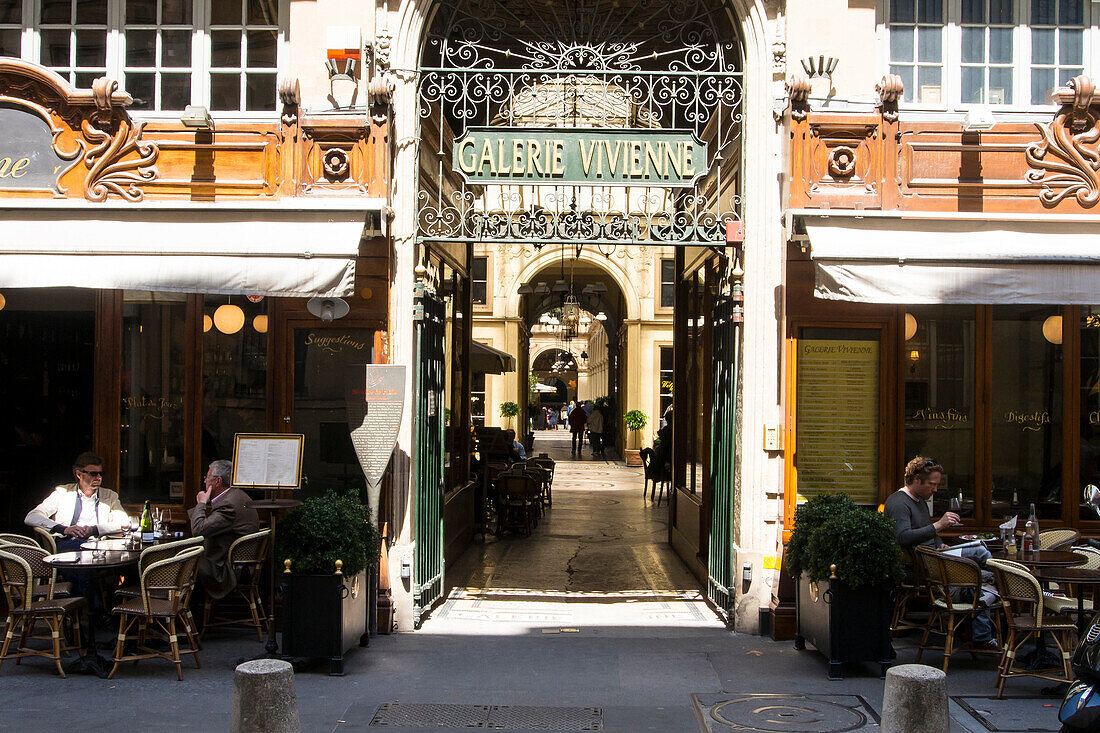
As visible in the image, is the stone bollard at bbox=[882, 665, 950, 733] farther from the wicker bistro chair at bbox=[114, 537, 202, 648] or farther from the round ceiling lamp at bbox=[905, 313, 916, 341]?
the wicker bistro chair at bbox=[114, 537, 202, 648]

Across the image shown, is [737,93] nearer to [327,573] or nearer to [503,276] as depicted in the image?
[327,573]

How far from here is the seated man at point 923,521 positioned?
780 cm

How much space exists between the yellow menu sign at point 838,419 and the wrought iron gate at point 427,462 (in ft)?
11.1

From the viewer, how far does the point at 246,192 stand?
346 inches

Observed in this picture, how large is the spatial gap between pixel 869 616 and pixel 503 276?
76.5ft

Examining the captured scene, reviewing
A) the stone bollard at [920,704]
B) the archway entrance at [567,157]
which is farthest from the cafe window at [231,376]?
the stone bollard at [920,704]

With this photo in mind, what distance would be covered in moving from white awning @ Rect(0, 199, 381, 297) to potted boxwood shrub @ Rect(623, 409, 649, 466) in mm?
20367

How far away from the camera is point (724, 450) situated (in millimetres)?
9547

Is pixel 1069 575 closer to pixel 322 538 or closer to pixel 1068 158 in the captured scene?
pixel 1068 158

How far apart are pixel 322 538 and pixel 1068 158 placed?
7.03 metres

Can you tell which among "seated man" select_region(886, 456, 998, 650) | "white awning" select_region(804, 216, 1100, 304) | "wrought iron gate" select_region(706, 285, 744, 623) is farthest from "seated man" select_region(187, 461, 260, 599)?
"seated man" select_region(886, 456, 998, 650)

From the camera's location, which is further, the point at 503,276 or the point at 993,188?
the point at 503,276

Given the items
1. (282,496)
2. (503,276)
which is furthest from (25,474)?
(503,276)

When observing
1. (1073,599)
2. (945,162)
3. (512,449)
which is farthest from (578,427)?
(1073,599)
